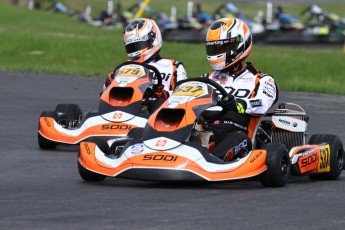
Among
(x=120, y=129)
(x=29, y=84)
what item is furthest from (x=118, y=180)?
(x=29, y=84)

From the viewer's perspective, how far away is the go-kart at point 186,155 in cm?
881

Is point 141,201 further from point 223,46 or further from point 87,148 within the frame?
point 223,46

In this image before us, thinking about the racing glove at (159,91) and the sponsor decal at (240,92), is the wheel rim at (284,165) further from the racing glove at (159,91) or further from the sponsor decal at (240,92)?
the racing glove at (159,91)

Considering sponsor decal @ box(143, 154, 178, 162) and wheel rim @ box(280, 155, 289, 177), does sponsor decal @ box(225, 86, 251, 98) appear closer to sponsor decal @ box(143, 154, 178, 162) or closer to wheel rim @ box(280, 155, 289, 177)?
wheel rim @ box(280, 155, 289, 177)

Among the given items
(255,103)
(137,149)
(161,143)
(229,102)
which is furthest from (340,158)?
(137,149)

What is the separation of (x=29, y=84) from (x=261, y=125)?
10.4m

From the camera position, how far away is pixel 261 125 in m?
10.3

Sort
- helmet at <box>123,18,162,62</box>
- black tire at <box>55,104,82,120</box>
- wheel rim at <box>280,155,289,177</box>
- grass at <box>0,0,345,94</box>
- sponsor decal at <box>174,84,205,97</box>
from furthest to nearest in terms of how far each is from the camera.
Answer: grass at <box>0,0,345,94</box> → helmet at <box>123,18,162,62</box> → black tire at <box>55,104,82,120</box> → sponsor decal at <box>174,84,205,97</box> → wheel rim at <box>280,155,289,177</box>

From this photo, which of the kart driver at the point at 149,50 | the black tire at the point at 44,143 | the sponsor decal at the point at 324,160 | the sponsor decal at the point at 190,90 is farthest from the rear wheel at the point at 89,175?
the kart driver at the point at 149,50

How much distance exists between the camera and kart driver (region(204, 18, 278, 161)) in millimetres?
9359

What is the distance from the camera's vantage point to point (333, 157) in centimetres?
984

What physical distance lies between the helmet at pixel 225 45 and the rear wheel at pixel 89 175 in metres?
1.53

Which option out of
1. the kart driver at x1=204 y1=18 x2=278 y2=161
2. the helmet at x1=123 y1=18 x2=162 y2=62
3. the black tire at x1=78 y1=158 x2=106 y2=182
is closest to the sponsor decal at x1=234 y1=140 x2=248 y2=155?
the kart driver at x1=204 y1=18 x2=278 y2=161

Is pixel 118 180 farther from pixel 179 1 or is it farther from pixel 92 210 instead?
pixel 179 1
